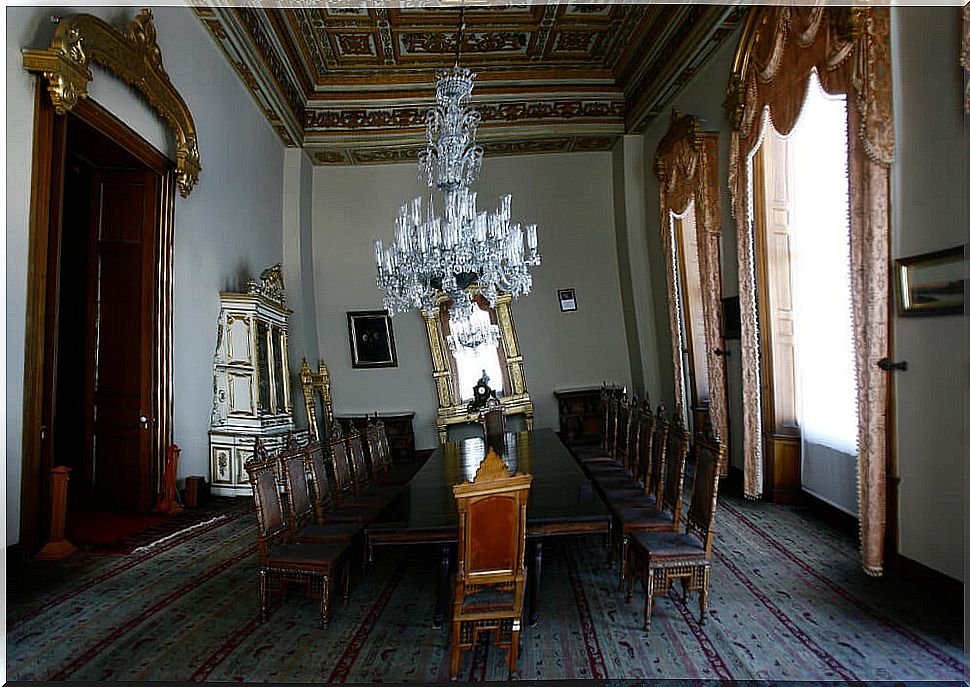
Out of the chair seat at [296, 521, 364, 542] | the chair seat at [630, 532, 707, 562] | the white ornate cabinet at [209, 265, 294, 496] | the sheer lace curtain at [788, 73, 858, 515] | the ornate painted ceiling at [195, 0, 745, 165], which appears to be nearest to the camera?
the chair seat at [630, 532, 707, 562]

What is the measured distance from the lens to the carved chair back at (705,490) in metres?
3.40

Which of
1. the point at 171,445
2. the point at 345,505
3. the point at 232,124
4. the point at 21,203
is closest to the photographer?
the point at 21,203

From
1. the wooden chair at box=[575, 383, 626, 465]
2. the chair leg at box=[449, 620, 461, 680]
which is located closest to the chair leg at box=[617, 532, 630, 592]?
the chair leg at box=[449, 620, 461, 680]

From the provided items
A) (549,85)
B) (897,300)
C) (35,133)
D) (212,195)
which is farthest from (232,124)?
(897,300)

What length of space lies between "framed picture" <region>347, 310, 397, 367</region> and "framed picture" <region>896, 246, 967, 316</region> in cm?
706

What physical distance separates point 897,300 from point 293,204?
7.70 m

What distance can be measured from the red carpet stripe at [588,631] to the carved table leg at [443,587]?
72 cm

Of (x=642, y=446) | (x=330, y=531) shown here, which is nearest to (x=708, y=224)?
(x=642, y=446)

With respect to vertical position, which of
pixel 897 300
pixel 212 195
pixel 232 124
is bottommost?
pixel 897 300

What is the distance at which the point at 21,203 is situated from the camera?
3.90m

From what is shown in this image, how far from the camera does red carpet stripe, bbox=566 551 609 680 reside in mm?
2936

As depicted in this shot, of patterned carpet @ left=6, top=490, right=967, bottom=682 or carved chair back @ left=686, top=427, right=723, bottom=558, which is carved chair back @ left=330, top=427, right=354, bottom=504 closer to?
patterned carpet @ left=6, top=490, right=967, bottom=682

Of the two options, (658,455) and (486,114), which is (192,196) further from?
(658,455)

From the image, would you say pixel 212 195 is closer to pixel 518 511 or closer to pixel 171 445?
pixel 171 445
